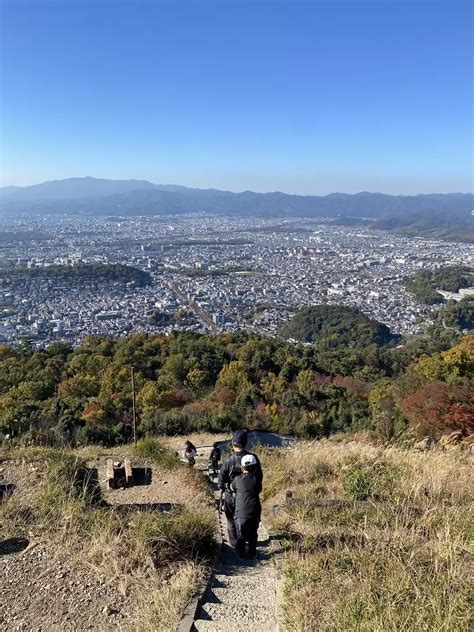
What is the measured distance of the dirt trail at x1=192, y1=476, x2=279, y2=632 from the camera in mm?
2559

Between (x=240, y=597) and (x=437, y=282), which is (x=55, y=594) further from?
(x=437, y=282)

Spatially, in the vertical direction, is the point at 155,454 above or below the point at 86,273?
above

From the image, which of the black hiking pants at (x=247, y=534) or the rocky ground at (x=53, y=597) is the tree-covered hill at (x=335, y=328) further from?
the rocky ground at (x=53, y=597)

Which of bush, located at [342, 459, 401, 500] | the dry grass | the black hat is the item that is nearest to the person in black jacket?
the black hat

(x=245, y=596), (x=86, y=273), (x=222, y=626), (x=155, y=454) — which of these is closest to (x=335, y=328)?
(x=86, y=273)

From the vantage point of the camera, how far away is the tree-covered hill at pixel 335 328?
3612 cm

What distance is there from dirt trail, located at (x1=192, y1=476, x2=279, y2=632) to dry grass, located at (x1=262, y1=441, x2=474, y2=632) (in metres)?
0.15

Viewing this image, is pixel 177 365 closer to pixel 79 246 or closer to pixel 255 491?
pixel 255 491

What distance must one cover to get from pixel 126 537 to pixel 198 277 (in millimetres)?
60030

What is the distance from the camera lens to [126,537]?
Result: 3.25 meters

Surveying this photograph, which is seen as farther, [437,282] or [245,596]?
[437,282]

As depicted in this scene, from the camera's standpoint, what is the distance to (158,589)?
2850 mm

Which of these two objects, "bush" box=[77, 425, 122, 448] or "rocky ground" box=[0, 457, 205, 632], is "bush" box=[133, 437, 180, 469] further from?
"bush" box=[77, 425, 122, 448]

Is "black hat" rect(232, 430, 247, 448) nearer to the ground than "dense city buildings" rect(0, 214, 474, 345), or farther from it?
farther from it
